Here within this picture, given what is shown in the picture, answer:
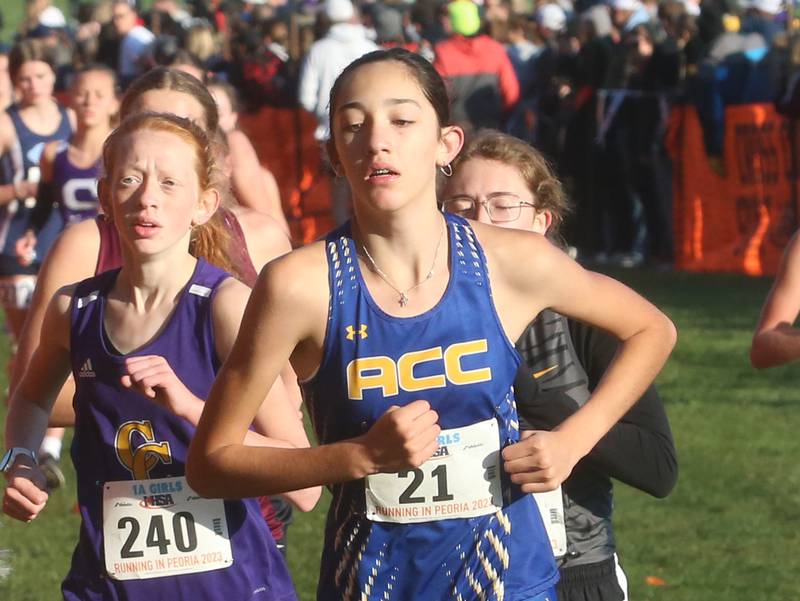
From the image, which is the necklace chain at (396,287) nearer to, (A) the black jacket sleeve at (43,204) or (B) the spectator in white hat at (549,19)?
(A) the black jacket sleeve at (43,204)

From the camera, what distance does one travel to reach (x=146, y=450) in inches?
145

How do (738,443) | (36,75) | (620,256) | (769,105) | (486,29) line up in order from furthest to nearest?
(486,29), (620,256), (769,105), (36,75), (738,443)

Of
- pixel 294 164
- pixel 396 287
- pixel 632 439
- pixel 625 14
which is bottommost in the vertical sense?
pixel 632 439

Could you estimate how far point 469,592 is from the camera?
329 centimetres

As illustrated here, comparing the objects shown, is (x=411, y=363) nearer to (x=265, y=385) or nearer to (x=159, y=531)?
(x=265, y=385)

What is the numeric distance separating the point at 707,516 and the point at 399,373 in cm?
462

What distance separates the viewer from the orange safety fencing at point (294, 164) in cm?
1794

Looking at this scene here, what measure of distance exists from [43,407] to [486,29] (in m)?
13.7

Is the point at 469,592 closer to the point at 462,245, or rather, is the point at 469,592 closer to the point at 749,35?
the point at 462,245

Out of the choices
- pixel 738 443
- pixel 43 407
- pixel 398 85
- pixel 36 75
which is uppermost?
pixel 36 75

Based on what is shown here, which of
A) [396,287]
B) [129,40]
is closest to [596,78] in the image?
[129,40]

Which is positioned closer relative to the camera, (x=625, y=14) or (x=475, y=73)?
(x=475, y=73)

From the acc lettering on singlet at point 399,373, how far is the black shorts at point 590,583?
0.89 metres

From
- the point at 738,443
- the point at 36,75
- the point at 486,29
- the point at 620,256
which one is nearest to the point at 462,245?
the point at 738,443
